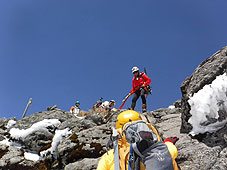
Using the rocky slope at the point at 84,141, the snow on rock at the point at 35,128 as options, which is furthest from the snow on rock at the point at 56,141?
the snow on rock at the point at 35,128

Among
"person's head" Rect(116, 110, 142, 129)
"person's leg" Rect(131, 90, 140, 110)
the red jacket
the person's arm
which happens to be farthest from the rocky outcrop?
the person's arm

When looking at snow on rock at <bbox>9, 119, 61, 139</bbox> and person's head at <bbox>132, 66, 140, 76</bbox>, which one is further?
person's head at <bbox>132, 66, 140, 76</bbox>

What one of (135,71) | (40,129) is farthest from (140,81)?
(40,129)

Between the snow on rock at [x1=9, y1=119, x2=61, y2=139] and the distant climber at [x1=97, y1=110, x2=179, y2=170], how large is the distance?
18.0 ft

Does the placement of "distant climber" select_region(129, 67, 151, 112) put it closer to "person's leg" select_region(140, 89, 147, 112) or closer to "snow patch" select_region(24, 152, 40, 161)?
"person's leg" select_region(140, 89, 147, 112)

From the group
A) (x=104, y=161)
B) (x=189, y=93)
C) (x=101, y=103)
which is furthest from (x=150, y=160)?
(x=101, y=103)

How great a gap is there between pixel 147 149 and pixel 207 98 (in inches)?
93.5

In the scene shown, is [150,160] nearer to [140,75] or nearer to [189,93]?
[189,93]

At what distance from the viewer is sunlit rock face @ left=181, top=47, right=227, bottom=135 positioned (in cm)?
407

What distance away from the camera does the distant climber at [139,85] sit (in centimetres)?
991

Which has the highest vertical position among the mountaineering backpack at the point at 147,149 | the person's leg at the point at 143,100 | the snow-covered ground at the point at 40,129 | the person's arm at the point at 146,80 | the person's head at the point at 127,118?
the person's arm at the point at 146,80

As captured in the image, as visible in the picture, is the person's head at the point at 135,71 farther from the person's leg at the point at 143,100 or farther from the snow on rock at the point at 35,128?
the snow on rock at the point at 35,128

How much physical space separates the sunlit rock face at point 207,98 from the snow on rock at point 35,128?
5499 millimetres

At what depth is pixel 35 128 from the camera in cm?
783
